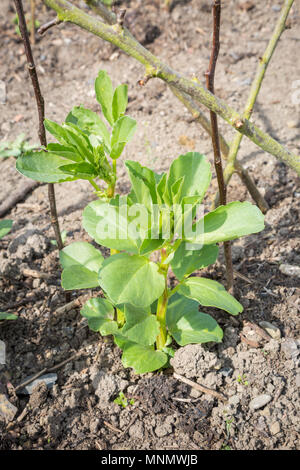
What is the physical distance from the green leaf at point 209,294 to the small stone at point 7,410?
813 mm

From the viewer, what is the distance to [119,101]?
1.70m

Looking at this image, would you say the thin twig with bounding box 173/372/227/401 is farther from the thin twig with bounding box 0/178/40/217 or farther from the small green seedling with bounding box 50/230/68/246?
the thin twig with bounding box 0/178/40/217

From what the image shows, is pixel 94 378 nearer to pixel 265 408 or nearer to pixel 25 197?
pixel 265 408

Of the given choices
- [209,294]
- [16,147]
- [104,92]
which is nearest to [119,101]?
[104,92]

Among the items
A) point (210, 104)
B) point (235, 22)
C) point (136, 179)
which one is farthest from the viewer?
point (235, 22)

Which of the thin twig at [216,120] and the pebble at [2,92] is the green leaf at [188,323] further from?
the pebble at [2,92]

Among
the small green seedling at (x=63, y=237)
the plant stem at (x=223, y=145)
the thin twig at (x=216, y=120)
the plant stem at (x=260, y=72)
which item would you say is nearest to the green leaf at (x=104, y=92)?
the thin twig at (x=216, y=120)

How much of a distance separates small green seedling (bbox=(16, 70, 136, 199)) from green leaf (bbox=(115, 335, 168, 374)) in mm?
608

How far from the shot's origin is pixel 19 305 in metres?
2.24

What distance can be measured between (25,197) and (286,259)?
170 cm

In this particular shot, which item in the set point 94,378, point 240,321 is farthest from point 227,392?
point 94,378

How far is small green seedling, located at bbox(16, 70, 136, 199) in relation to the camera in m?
1.56

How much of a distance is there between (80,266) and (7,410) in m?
0.62

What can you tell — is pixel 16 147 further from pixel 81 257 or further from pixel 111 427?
pixel 111 427
